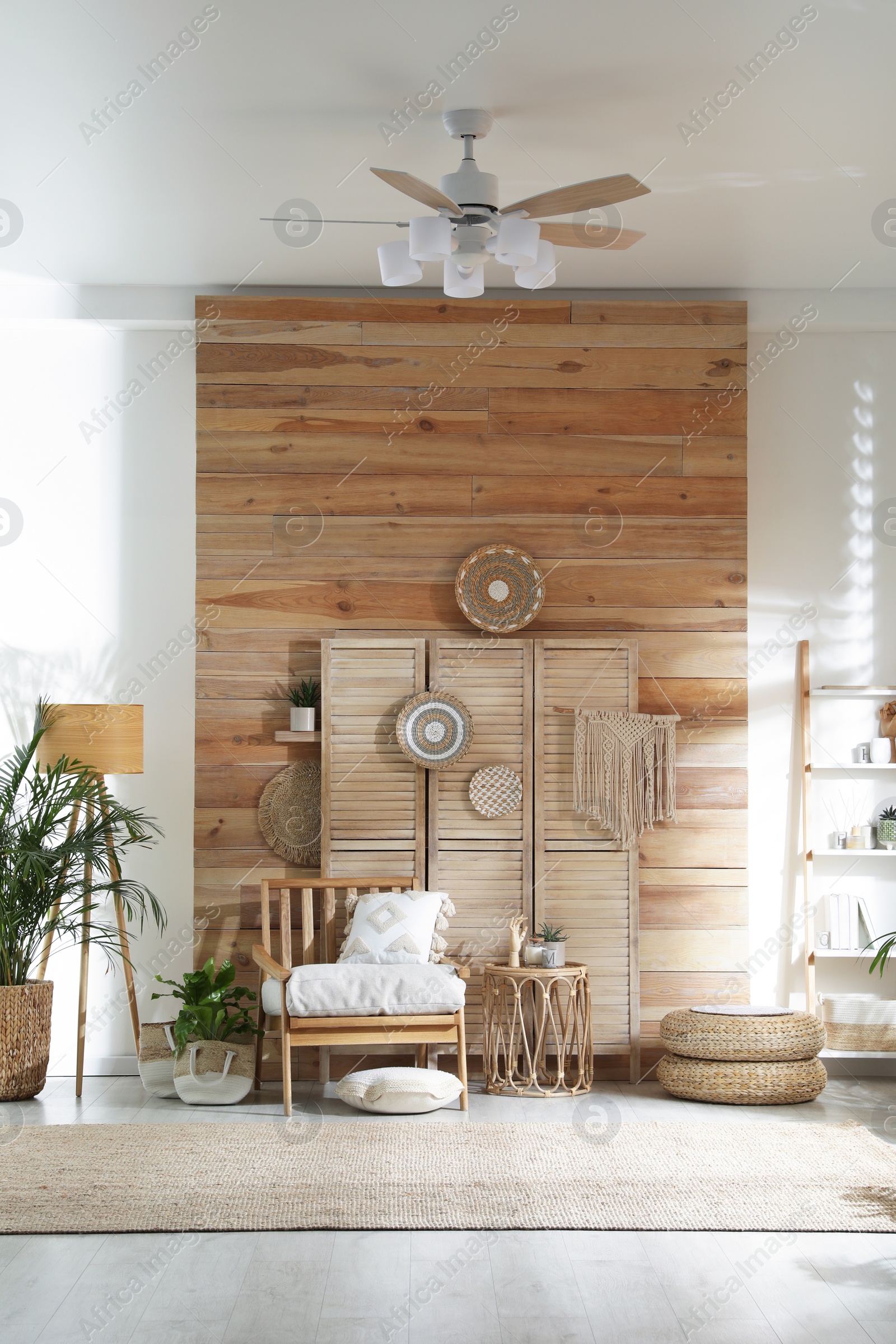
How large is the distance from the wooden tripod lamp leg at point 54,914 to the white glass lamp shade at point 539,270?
8.44 feet

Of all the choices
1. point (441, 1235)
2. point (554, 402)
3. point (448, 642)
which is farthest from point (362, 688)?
point (441, 1235)

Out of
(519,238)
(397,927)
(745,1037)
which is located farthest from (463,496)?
(745,1037)

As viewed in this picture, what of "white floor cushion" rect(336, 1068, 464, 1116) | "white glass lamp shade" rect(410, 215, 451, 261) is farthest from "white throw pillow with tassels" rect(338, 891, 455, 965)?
"white glass lamp shade" rect(410, 215, 451, 261)

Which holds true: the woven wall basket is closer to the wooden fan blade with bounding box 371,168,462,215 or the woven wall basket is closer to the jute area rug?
the jute area rug

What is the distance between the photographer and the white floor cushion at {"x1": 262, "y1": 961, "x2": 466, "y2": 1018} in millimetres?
4219

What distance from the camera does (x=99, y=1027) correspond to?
4918 millimetres

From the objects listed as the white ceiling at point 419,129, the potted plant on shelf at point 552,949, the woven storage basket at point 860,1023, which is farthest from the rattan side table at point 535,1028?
the white ceiling at point 419,129

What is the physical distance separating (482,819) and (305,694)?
2.98 ft

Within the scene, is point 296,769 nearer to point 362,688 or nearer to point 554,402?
point 362,688

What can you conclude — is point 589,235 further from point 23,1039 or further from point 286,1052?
point 23,1039

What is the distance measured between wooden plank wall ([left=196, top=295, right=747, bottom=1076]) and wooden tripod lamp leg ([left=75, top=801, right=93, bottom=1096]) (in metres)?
0.65

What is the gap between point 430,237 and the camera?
3.38 meters

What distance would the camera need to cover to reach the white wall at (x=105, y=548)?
5035 millimetres

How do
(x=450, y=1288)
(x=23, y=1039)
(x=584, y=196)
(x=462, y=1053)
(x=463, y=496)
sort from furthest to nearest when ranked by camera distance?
(x=463, y=496), (x=23, y=1039), (x=462, y=1053), (x=584, y=196), (x=450, y=1288)
